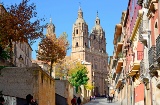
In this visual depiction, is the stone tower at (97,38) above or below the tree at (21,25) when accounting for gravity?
above

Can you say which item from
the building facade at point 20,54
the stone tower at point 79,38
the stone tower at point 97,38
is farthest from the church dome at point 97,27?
the building facade at point 20,54

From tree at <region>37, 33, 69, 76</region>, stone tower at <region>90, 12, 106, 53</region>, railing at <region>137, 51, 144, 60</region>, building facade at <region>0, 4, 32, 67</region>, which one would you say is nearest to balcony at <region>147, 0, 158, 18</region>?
railing at <region>137, 51, 144, 60</region>

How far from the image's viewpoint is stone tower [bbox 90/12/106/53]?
145375mm

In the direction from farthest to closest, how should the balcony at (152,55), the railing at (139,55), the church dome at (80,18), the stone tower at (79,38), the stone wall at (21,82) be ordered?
the church dome at (80,18), the stone tower at (79,38), the railing at (139,55), the stone wall at (21,82), the balcony at (152,55)

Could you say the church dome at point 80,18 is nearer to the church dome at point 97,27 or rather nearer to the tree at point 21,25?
the church dome at point 97,27

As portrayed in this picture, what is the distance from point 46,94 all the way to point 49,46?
20.7m

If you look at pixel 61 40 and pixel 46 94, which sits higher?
pixel 61 40

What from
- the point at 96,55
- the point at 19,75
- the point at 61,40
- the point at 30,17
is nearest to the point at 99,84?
the point at 96,55

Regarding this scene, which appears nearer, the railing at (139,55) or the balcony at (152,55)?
the balcony at (152,55)

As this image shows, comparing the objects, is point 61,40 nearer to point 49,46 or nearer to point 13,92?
point 49,46

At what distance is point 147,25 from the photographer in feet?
60.1

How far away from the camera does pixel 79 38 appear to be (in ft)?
444

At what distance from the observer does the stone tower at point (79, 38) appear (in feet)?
440

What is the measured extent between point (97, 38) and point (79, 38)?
14.5m
